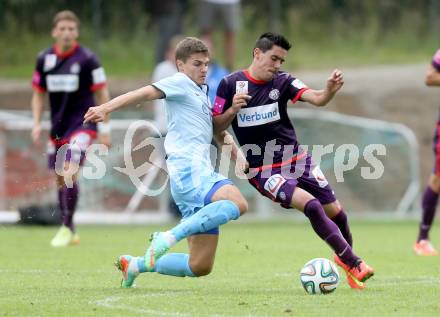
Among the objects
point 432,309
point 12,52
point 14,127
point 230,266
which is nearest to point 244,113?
point 230,266

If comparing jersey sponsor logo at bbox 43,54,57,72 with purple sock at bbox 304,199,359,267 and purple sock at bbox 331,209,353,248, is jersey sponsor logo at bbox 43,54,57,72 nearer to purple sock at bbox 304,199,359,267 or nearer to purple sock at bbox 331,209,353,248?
purple sock at bbox 331,209,353,248

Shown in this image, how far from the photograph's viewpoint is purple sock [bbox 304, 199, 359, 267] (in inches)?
324

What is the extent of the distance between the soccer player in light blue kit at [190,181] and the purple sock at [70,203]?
438cm

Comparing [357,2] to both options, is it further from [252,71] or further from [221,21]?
[252,71]

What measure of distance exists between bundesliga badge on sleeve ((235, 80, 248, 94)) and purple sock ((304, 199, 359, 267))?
3.85ft

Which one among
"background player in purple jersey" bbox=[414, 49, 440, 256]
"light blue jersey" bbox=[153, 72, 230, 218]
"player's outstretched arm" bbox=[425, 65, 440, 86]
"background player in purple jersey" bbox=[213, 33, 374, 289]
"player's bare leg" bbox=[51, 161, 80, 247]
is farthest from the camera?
"player's bare leg" bbox=[51, 161, 80, 247]

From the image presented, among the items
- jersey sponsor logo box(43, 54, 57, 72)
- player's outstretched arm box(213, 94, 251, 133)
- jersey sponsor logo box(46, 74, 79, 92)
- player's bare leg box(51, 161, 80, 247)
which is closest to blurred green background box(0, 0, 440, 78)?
jersey sponsor logo box(43, 54, 57, 72)

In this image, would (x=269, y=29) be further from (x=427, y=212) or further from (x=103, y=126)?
(x=427, y=212)

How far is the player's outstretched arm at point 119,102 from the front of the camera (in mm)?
7535

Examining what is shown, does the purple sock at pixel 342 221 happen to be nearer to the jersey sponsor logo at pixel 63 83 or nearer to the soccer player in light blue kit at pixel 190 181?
the soccer player in light blue kit at pixel 190 181

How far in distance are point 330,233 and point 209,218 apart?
3.19ft

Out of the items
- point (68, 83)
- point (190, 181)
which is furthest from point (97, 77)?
point (190, 181)

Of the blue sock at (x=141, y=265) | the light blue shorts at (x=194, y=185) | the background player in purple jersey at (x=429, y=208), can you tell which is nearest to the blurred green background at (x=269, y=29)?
the background player in purple jersey at (x=429, y=208)

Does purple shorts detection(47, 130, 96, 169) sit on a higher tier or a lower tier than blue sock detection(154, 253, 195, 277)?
lower
